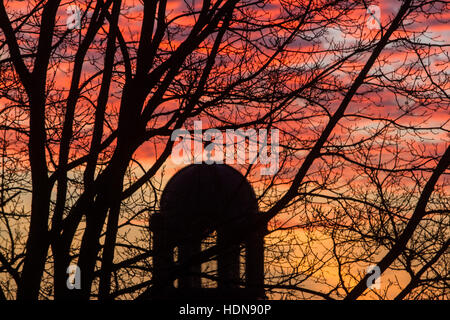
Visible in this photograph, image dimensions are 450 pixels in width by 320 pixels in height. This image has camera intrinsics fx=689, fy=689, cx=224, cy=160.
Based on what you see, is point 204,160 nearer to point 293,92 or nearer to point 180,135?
point 180,135

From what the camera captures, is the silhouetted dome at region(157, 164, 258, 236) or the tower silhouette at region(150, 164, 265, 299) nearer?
the tower silhouette at region(150, 164, 265, 299)

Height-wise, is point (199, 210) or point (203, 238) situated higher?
point (199, 210)

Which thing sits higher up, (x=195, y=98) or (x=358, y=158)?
(x=195, y=98)

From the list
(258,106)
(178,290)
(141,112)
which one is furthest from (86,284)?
(178,290)

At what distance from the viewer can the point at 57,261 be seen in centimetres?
913

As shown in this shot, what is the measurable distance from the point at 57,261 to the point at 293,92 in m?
3.84

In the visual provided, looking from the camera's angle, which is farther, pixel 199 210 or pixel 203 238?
pixel 203 238

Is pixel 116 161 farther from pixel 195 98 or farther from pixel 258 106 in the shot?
pixel 258 106

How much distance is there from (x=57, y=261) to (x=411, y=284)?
183 inches

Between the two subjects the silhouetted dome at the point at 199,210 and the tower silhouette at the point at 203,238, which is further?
the silhouetted dome at the point at 199,210
